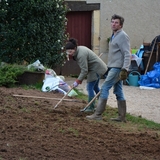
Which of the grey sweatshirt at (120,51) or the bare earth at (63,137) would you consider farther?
the grey sweatshirt at (120,51)

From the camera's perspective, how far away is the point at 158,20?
59.6ft

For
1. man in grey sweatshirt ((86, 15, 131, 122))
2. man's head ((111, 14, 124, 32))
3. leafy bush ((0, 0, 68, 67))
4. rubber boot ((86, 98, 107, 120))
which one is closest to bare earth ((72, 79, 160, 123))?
rubber boot ((86, 98, 107, 120))

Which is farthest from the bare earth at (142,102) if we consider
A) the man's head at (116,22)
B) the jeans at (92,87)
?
the man's head at (116,22)

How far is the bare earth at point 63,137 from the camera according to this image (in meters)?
6.72

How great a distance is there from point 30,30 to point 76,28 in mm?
3229

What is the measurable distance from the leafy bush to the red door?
6.72ft

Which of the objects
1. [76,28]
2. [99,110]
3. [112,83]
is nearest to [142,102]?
[99,110]

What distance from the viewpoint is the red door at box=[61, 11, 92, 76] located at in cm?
1686

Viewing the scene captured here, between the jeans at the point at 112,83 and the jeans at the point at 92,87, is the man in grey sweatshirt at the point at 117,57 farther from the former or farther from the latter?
the jeans at the point at 92,87

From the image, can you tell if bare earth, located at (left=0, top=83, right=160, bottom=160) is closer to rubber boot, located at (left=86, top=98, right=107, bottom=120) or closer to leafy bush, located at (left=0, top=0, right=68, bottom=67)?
rubber boot, located at (left=86, top=98, right=107, bottom=120)

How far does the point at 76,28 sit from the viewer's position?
16969 millimetres

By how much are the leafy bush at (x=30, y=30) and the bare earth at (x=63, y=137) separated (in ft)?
12.3

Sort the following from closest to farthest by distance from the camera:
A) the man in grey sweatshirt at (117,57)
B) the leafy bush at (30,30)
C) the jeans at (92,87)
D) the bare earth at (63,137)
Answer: the bare earth at (63,137), the man in grey sweatshirt at (117,57), the jeans at (92,87), the leafy bush at (30,30)

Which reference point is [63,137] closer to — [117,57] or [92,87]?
[117,57]
